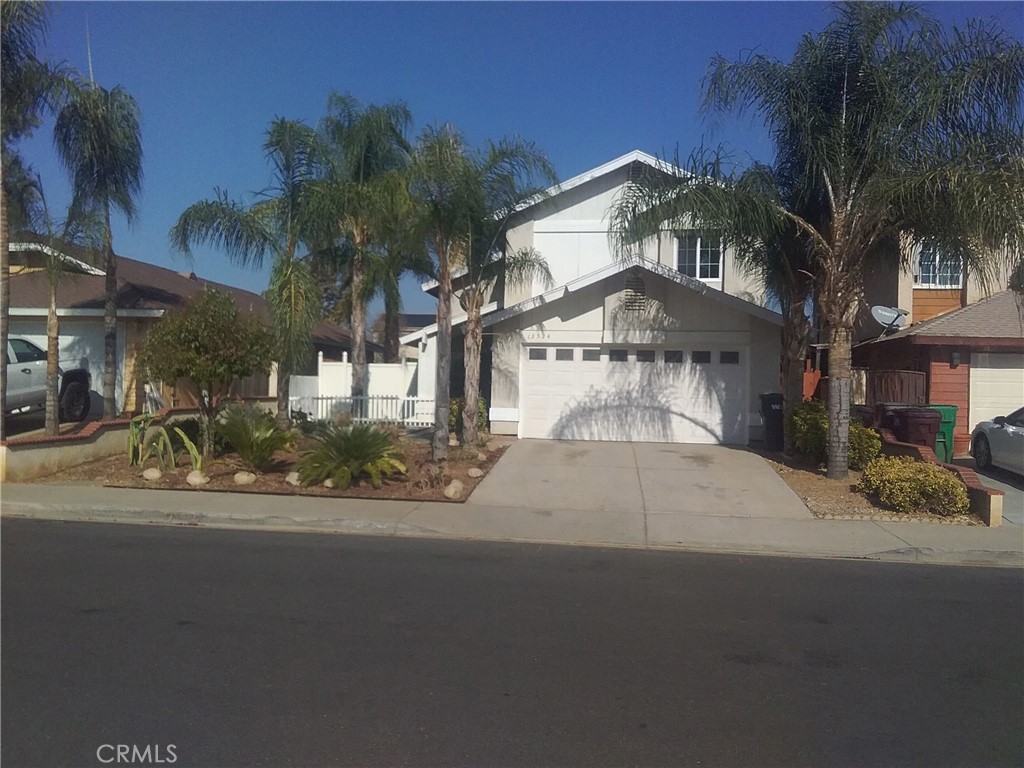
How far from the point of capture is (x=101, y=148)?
51.3 feet

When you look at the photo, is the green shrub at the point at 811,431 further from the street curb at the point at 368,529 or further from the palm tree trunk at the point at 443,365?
the palm tree trunk at the point at 443,365

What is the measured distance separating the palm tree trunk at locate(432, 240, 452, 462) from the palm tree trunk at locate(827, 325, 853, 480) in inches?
237

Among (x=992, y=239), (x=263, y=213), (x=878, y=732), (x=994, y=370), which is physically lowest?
(x=878, y=732)

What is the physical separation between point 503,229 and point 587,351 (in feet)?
14.0

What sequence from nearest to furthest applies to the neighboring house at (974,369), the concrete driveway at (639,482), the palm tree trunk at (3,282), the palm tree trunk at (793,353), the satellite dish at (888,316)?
the concrete driveway at (639,482) → the palm tree trunk at (3,282) → the palm tree trunk at (793,353) → the neighboring house at (974,369) → the satellite dish at (888,316)

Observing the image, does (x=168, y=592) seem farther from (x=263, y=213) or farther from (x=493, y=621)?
(x=263, y=213)

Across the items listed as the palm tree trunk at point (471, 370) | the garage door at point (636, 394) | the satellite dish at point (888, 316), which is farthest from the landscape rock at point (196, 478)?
the satellite dish at point (888, 316)

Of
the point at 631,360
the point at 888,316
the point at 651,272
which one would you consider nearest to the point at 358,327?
the point at 631,360

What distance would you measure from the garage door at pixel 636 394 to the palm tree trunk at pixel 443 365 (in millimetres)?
4537

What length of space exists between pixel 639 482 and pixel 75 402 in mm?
11770

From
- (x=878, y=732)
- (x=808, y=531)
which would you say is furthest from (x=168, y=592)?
(x=808, y=531)

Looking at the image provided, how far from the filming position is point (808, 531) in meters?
11.4

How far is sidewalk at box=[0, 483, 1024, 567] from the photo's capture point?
1051 centimetres

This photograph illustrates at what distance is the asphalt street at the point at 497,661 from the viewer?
191 inches
